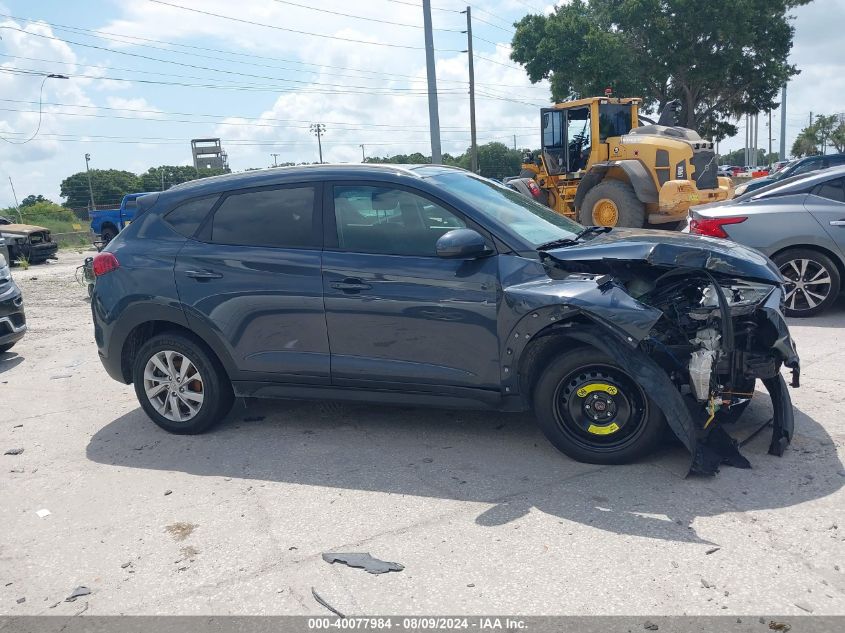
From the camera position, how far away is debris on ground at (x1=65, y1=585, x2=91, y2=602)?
3379mm

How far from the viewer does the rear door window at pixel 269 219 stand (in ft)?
16.3

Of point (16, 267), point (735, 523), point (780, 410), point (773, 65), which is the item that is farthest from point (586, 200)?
point (773, 65)

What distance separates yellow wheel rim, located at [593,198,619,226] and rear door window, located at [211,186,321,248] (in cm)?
989

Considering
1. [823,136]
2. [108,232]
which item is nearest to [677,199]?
[108,232]

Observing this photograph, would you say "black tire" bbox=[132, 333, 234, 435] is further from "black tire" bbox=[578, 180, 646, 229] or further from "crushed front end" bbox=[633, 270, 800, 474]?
"black tire" bbox=[578, 180, 646, 229]

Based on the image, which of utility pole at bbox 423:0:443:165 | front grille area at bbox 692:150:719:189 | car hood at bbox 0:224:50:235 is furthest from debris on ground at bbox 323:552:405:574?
car hood at bbox 0:224:50:235

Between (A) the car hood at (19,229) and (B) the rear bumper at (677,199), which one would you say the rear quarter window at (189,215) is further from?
(A) the car hood at (19,229)

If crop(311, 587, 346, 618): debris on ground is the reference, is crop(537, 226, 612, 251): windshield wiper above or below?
above

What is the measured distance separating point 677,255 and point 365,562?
2510 mm

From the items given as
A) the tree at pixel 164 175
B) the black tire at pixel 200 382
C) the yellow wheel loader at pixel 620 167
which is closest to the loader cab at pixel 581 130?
the yellow wheel loader at pixel 620 167

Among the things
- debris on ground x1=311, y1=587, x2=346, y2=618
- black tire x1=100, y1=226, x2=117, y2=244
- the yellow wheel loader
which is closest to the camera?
debris on ground x1=311, y1=587, x2=346, y2=618

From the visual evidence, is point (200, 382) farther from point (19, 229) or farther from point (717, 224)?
point (19, 229)

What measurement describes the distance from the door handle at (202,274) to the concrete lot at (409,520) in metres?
1.19

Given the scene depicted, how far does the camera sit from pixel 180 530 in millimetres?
3959
